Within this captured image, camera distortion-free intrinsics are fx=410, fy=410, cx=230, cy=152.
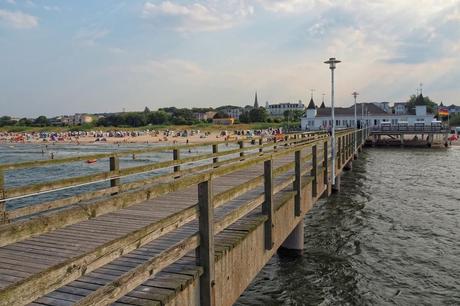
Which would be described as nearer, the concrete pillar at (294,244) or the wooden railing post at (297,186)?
the wooden railing post at (297,186)

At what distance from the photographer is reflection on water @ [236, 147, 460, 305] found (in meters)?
9.22

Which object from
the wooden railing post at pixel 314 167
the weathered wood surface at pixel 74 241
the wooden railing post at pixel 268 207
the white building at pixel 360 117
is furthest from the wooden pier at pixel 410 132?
the wooden railing post at pixel 268 207

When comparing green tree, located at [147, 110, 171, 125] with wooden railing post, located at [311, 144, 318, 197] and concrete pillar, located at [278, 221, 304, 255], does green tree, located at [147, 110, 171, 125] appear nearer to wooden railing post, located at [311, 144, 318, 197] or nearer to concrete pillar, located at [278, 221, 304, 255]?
concrete pillar, located at [278, 221, 304, 255]

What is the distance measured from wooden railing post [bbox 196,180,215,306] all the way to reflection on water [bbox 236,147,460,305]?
477 cm

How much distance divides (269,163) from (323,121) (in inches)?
2953

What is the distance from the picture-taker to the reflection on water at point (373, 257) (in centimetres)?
922

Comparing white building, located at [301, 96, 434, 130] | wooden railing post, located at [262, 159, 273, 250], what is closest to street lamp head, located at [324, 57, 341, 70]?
wooden railing post, located at [262, 159, 273, 250]

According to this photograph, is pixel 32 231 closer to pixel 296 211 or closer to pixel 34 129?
pixel 296 211

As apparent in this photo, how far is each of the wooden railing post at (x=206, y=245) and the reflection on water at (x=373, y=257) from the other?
15.6ft

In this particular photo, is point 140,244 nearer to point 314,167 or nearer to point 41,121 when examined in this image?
point 314,167

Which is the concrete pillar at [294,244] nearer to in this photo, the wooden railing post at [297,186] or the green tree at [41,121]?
the wooden railing post at [297,186]

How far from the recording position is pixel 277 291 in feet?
30.9

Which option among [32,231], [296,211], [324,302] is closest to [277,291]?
[324,302]

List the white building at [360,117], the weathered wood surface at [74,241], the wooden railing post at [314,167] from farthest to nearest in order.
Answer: the white building at [360,117], the wooden railing post at [314,167], the weathered wood surface at [74,241]
